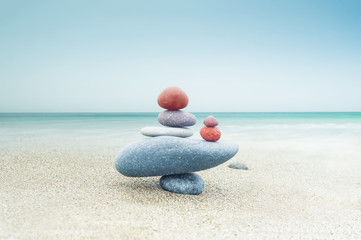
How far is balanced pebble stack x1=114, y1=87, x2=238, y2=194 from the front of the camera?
5473 millimetres

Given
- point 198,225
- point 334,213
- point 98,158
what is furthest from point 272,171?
point 98,158

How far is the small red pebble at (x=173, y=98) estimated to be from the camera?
19.6ft

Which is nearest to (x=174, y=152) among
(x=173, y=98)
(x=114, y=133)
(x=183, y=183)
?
(x=183, y=183)

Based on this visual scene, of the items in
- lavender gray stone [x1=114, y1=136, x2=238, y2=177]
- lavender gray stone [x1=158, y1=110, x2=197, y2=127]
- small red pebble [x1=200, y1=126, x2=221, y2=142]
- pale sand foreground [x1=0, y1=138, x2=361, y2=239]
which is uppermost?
lavender gray stone [x1=158, y1=110, x2=197, y2=127]

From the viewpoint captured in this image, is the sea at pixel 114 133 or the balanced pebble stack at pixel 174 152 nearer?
the balanced pebble stack at pixel 174 152

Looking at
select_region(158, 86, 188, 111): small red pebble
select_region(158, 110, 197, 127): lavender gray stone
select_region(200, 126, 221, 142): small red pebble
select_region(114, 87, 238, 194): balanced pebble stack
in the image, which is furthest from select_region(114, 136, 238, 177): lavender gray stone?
select_region(158, 86, 188, 111): small red pebble

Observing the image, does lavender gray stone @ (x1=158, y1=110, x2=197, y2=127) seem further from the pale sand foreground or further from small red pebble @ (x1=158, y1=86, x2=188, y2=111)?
the pale sand foreground

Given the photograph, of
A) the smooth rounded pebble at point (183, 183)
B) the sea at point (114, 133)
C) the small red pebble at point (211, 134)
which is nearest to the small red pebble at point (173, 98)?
the small red pebble at point (211, 134)

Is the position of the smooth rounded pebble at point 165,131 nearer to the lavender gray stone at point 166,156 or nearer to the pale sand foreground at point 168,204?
the lavender gray stone at point 166,156

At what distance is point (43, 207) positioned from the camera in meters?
4.46

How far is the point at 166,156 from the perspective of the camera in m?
5.45

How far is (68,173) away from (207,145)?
4.02 m

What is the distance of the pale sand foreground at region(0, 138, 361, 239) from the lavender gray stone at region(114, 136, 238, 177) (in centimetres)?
53

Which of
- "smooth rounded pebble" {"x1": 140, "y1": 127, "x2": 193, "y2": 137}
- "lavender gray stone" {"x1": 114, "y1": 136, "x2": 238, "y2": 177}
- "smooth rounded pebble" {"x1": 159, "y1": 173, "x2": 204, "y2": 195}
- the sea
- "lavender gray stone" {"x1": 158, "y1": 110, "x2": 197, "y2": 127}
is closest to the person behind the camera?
"lavender gray stone" {"x1": 114, "y1": 136, "x2": 238, "y2": 177}
